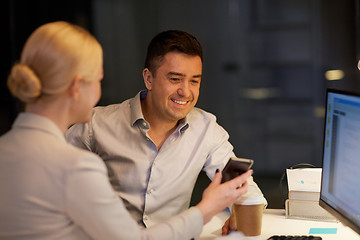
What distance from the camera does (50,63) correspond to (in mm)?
1239

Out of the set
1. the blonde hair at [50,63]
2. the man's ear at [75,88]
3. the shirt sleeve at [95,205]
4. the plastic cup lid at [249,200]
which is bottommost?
the plastic cup lid at [249,200]

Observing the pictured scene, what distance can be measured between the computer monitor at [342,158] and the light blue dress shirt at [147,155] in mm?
442

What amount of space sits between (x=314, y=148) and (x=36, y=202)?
162 inches

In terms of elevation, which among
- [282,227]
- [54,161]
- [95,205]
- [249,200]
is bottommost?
[282,227]

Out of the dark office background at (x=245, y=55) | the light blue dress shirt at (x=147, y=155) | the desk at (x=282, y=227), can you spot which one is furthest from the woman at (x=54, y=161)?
the dark office background at (x=245, y=55)

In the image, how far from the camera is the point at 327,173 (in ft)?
5.18

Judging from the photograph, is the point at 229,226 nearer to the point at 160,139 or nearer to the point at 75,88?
the point at 160,139

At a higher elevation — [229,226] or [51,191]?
[51,191]

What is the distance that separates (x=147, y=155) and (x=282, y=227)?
63cm

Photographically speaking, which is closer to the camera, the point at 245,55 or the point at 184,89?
the point at 184,89

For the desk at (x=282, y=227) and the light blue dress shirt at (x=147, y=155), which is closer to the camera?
the desk at (x=282, y=227)

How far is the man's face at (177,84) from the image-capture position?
81.2 inches

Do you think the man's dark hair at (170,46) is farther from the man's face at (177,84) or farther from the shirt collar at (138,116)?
the shirt collar at (138,116)

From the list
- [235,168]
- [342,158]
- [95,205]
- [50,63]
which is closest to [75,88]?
[50,63]
